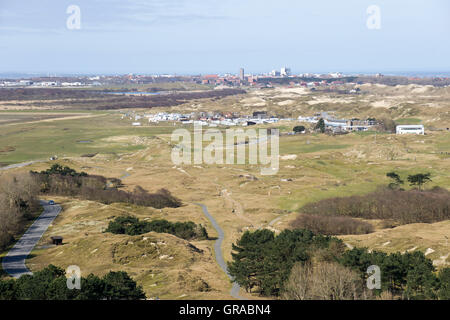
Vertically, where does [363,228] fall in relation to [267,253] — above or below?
below

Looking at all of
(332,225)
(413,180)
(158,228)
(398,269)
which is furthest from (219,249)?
(413,180)

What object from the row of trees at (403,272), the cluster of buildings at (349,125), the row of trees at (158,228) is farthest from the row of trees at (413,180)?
the cluster of buildings at (349,125)

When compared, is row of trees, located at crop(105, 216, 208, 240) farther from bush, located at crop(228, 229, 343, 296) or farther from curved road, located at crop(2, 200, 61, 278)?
bush, located at crop(228, 229, 343, 296)

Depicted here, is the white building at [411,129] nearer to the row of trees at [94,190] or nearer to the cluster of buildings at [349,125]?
the cluster of buildings at [349,125]

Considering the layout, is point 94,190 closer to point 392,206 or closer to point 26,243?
point 26,243

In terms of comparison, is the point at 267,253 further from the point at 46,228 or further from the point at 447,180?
the point at 447,180

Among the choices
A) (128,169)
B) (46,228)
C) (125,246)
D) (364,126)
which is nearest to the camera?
(125,246)

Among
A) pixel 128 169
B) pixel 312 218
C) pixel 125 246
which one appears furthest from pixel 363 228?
pixel 128 169
